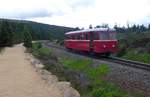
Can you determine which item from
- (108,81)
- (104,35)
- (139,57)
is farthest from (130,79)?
(104,35)

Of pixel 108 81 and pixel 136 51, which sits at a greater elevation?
pixel 108 81

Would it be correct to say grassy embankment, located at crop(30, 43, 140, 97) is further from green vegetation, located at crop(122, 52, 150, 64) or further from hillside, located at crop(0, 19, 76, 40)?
hillside, located at crop(0, 19, 76, 40)

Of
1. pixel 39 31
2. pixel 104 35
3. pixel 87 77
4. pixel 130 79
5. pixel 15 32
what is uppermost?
pixel 104 35

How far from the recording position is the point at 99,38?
3316 cm

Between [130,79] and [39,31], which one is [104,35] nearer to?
[130,79]

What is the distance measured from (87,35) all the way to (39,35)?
422 feet

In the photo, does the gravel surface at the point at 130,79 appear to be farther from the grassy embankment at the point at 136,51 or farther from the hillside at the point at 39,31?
the hillside at the point at 39,31

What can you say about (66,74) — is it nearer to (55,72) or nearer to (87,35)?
(55,72)

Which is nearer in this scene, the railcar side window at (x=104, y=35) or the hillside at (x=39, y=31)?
the railcar side window at (x=104, y=35)

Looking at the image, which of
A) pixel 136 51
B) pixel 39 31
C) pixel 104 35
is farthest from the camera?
pixel 39 31

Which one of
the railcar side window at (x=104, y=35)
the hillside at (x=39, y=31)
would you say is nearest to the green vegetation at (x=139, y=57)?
the railcar side window at (x=104, y=35)

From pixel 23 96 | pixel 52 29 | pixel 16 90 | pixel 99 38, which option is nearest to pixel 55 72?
pixel 16 90

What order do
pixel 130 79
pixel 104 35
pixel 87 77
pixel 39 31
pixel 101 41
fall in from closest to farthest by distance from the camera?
pixel 130 79 → pixel 87 77 → pixel 101 41 → pixel 104 35 → pixel 39 31

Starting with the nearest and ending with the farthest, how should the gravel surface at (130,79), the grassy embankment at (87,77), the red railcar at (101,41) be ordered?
the grassy embankment at (87,77), the gravel surface at (130,79), the red railcar at (101,41)
